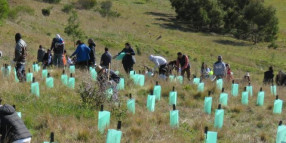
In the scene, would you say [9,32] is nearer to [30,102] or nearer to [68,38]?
[68,38]

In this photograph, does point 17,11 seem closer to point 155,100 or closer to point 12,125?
point 155,100

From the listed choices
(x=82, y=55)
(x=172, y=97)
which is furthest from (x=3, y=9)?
(x=172, y=97)

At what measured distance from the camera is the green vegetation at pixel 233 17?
6209 centimetres

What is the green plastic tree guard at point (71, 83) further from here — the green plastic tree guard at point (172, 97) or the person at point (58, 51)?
the person at point (58, 51)

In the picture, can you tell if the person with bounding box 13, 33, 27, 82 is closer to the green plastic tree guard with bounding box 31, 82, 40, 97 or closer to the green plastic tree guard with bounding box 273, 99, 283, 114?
the green plastic tree guard with bounding box 31, 82, 40, 97

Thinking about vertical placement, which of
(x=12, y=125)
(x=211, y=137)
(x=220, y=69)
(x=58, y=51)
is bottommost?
(x=220, y=69)

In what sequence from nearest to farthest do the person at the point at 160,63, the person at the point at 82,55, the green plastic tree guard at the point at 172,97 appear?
the green plastic tree guard at the point at 172,97 < the person at the point at 82,55 < the person at the point at 160,63

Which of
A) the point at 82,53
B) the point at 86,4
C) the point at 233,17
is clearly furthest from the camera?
the point at 233,17

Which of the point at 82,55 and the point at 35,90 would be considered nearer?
the point at 35,90

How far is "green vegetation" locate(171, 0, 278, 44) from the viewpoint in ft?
204

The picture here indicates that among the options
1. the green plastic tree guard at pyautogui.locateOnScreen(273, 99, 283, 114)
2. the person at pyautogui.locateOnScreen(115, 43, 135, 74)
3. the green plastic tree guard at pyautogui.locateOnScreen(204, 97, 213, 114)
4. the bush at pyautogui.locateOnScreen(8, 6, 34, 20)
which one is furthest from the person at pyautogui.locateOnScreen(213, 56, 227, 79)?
the bush at pyautogui.locateOnScreen(8, 6, 34, 20)

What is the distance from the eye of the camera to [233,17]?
217 feet

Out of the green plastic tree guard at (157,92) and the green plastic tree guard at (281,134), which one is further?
the green plastic tree guard at (157,92)

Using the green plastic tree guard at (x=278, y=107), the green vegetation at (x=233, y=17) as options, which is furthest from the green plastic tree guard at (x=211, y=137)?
the green vegetation at (x=233, y=17)
